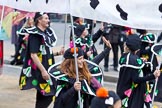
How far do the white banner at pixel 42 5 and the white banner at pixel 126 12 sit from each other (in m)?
0.30

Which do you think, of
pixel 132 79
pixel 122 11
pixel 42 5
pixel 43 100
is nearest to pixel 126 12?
pixel 122 11

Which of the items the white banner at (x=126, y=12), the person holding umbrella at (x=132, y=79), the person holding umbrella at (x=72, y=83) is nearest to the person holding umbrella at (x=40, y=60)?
the person holding umbrella at (x=132, y=79)

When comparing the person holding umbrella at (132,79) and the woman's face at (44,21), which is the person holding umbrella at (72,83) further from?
the woman's face at (44,21)

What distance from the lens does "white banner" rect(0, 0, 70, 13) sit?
5055 mm

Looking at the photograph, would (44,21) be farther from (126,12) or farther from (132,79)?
(126,12)

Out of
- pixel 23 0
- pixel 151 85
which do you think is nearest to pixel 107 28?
pixel 151 85

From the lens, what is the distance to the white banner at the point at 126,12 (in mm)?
4367

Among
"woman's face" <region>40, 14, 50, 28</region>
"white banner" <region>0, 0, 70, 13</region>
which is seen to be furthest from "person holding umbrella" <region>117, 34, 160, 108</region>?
"white banner" <region>0, 0, 70, 13</region>

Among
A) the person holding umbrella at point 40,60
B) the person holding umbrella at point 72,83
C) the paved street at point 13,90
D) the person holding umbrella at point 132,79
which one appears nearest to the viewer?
the person holding umbrella at point 72,83

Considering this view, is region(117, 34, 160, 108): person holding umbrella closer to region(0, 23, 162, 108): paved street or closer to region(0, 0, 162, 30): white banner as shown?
region(0, 0, 162, 30): white banner

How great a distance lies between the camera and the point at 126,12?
4469 millimetres

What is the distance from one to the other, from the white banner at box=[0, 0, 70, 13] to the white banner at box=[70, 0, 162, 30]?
11.7 inches

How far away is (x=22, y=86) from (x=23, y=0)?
1.68m

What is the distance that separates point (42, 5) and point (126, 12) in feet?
3.87
